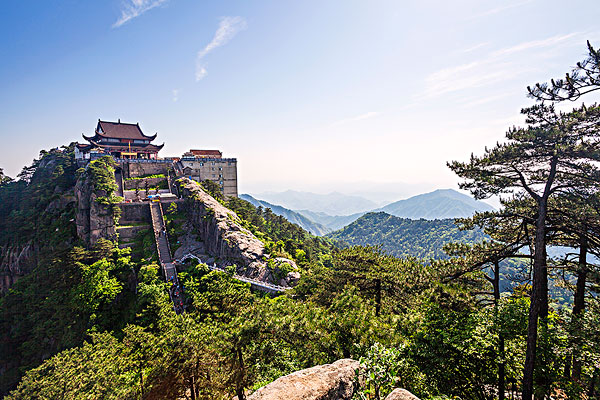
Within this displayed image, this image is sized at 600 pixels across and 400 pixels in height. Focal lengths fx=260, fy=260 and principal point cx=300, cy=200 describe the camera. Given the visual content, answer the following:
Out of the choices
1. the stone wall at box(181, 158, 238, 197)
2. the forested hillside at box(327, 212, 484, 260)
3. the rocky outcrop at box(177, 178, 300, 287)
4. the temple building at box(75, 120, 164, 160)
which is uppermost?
Result: the temple building at box(75, 120, 164, 160)

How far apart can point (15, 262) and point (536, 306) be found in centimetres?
5255

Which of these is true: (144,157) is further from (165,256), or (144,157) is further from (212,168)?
(165,256)

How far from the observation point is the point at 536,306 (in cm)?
748

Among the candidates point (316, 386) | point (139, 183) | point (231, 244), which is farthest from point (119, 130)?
point (316, 386)

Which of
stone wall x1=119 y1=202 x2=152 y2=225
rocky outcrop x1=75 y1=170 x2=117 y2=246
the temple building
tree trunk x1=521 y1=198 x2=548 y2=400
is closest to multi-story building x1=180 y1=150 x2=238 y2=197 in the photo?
the temple building

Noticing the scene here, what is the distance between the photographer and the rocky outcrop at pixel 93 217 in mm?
30294

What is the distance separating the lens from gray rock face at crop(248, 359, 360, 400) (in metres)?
5.26

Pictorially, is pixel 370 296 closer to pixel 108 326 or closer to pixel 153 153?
pixel 108 326

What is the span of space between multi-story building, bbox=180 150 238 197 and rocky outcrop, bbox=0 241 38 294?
72.4ft

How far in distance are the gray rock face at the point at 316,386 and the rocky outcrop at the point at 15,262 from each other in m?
43.7

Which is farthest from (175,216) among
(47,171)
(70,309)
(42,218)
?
(47,171)

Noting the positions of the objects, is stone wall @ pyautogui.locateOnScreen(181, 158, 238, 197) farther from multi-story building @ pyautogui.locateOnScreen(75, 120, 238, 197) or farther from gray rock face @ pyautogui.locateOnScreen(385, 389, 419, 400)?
gray rock face @ pyautogui.locateOnScreen(385, 389, 419, 400)

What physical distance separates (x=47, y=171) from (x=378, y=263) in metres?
61.4

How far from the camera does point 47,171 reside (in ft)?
157
